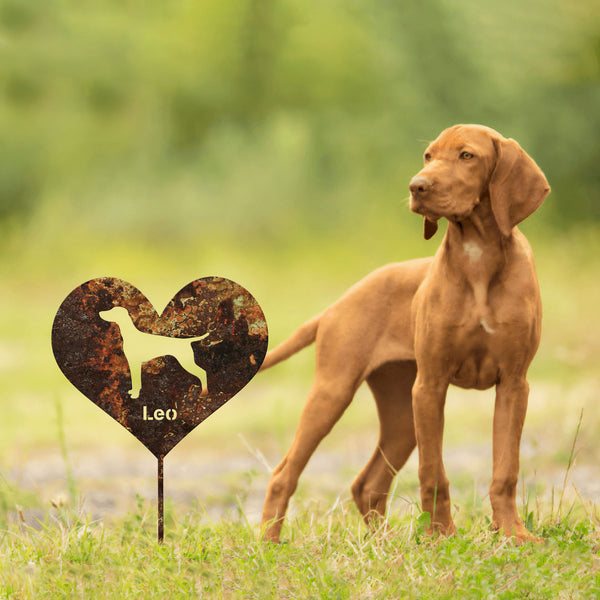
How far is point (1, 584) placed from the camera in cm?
275

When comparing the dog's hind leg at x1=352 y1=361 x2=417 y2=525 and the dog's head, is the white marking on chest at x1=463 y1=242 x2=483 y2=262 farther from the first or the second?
the dog's hind leg at x1=352 y1=361 x2=417 y2=525

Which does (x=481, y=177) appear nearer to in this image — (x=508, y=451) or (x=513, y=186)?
(x=513, y=186)

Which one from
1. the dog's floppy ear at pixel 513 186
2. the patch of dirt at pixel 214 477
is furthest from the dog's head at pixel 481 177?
the patch of dirt at pixel 214 477

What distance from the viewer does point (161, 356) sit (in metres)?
2.84

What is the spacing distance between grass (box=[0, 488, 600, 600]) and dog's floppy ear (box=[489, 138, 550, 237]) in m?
1.05

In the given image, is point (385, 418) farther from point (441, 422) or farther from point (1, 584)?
point (1, 584)

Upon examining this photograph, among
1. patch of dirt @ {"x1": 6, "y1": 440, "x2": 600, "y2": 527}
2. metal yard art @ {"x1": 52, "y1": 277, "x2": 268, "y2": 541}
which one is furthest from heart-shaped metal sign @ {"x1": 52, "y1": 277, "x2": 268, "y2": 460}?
patch of dirt @ {"x1": 6, "y1": 440, "x2": 600, "y2": 527}

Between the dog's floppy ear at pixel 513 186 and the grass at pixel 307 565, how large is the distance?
1.05 meters

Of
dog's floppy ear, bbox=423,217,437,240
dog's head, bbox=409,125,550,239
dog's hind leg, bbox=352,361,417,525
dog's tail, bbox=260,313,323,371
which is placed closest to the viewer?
dog's head, bbox=409,125,550,239

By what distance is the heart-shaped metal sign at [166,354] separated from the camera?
2801mm

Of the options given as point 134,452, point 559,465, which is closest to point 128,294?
point 559,465

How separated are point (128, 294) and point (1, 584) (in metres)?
0.99

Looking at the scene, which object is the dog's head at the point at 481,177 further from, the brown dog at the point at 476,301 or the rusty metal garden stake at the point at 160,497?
the rusty metal garden stake at the point at 160,497

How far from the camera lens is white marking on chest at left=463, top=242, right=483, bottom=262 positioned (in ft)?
9.20
